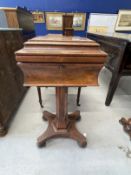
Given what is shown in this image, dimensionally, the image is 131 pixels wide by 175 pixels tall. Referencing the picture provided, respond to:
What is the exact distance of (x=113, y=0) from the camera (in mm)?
2949

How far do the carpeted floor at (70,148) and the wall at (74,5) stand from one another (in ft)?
8.52

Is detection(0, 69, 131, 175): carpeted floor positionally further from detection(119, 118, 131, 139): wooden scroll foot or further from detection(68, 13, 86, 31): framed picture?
detection(68, 13, 86, 31): framed picture

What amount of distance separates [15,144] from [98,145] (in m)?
0.75

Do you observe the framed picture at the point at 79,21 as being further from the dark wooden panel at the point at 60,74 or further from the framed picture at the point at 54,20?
the dark wooden panel at the point at 60,74

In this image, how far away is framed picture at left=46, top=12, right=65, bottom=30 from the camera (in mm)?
3013

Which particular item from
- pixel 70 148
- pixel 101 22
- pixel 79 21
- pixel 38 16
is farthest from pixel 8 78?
pixel 101 22

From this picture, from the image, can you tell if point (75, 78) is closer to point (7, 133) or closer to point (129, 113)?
point (7, 133)

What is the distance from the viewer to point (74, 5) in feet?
9.73

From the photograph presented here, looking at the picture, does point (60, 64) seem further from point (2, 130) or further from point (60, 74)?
point (2, 130)

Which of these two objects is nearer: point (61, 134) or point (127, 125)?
point (61, 134)

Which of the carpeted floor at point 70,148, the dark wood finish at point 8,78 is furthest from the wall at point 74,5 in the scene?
the carpeted floor at point 70,148

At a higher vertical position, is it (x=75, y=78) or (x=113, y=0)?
(x=113, y=0)

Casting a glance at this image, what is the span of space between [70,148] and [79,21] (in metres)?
3.09

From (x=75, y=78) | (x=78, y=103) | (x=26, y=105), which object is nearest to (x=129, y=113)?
(x=78, y=103)
